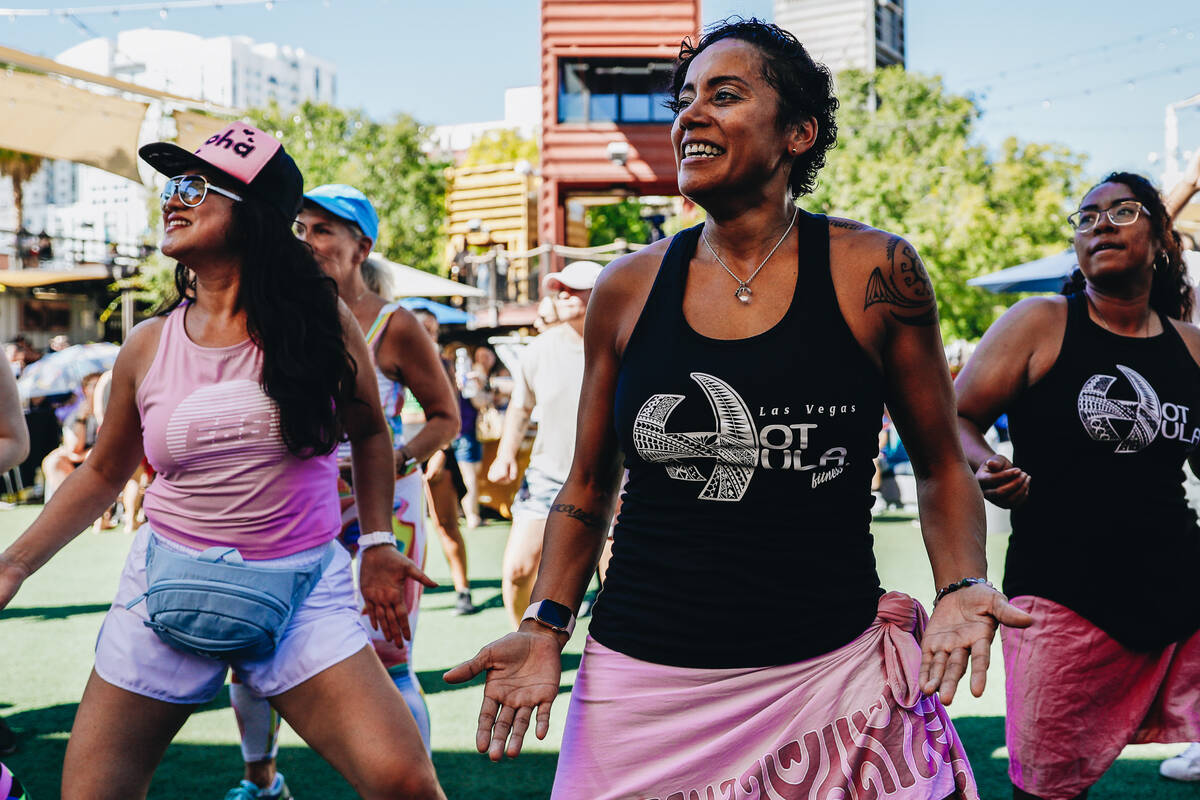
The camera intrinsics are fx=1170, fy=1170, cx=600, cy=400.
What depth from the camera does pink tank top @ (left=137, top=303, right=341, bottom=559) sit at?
282 cm

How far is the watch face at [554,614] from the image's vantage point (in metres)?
2.28

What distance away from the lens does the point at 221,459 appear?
9.27 feet

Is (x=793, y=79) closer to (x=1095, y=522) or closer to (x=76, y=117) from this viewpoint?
(x=1095, y=522)

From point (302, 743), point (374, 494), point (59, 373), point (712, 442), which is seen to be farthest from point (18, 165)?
point (712, 442)

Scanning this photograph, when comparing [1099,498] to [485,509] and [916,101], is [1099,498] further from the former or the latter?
[916,101]

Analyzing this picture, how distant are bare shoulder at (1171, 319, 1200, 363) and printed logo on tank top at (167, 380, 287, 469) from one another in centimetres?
263

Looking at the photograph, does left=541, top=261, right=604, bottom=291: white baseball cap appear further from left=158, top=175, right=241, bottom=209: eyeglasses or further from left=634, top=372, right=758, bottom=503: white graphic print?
left=634, top=372, right=758, bottom=503: white graphic print

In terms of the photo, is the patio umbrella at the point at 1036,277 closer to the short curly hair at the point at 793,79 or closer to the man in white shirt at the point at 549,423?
the man in white shirt at the point at 549,423

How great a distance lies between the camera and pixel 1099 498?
3314 mm

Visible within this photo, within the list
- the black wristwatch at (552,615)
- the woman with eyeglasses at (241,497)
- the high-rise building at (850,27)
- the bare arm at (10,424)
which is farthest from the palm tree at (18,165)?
the high-rise building at (850,27)

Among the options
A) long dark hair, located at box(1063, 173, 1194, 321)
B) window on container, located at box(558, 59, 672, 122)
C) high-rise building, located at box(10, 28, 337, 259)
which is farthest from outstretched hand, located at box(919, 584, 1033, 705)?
high-rise building, located at box(10, 28, 337, 259)

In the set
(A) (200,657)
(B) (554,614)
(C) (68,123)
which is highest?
(C) (68,123)

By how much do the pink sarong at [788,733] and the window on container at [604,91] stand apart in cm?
2492

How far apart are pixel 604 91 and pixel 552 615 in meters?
25.1
